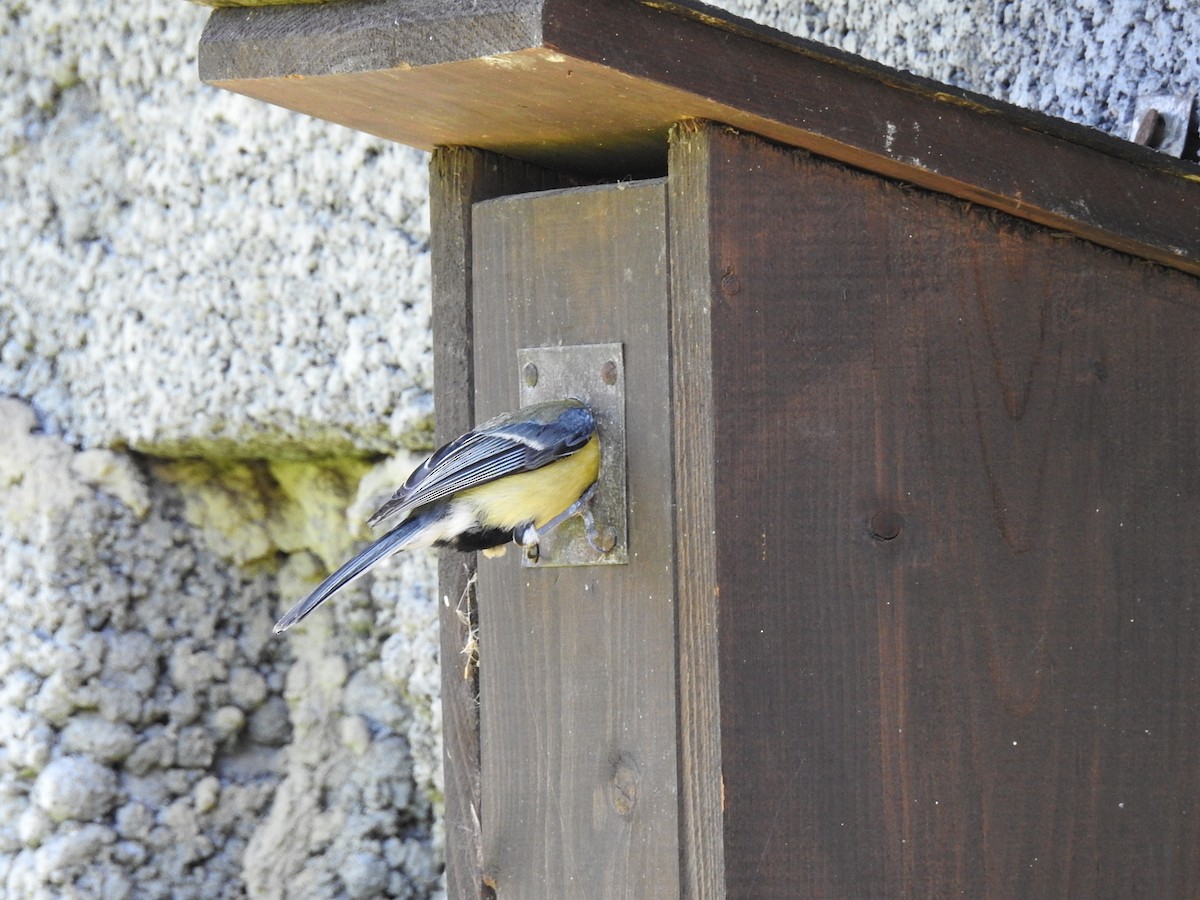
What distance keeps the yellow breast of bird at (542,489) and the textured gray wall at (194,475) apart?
890mm

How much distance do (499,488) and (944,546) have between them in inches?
18.0

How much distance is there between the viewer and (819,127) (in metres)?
1.56

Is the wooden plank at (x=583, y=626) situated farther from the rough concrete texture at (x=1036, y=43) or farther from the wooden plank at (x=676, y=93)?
the rough concrete texture at (x=1036, y=43)

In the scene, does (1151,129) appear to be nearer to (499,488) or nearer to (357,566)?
(499,488)

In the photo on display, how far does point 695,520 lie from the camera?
1606 millimetres

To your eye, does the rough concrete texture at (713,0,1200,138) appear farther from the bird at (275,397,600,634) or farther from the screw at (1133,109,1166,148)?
the bird at (275,397,600,634)

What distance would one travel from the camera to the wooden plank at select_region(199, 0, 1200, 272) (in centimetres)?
151

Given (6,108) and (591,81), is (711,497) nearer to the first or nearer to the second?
(591,81)

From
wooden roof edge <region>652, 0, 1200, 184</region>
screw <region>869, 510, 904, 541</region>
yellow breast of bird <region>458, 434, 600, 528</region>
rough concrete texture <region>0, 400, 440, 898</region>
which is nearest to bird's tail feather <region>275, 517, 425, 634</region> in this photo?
yellow breast of bird <region>458, 434, 600, 528</region>

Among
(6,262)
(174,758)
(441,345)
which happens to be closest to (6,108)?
(6,262)

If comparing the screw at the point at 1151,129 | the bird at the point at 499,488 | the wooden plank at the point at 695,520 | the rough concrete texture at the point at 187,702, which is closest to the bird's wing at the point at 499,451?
the bird at the point at 499,488

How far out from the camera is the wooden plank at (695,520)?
5.23ft

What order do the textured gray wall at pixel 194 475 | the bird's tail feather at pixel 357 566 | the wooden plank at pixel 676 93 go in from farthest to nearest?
1. the textured gray wall at pixel 194 475
2. the bird's tail feather at pixel 357 566
3. the wooden plank at pixel 676 93

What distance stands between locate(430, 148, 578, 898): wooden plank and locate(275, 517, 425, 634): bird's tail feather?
0.09m
